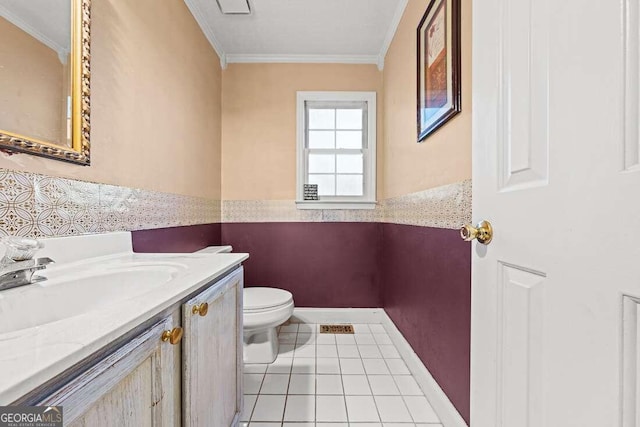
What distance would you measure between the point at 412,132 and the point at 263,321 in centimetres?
148

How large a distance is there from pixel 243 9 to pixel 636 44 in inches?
83.2

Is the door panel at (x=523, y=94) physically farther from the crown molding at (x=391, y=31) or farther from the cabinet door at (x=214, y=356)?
the crown molding at (x=391, y=31)

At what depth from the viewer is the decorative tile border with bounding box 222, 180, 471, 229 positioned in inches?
45.8

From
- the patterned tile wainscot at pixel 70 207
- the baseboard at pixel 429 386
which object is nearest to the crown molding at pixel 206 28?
the patterned tile wainscot at pixel 70 207

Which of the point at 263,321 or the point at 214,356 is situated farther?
the point at 263,321

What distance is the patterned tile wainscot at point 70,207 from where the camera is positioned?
0.76m

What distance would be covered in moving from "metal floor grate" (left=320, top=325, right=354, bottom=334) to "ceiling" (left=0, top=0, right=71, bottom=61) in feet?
7.19

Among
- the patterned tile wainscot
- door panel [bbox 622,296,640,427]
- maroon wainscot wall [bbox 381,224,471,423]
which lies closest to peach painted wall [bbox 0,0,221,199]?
the patterned tile wainscot

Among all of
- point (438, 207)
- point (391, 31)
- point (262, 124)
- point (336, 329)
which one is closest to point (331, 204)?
point (262, 124)

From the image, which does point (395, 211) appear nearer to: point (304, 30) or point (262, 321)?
point (262, 321)

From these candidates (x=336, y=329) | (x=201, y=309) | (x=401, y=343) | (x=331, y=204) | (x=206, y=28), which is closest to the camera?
(x=201, y=309)

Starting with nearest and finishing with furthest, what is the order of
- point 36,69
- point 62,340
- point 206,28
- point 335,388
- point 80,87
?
1. point 62,340
2. point 36,69
3. point 80,87
4. point 335,388
5. point 206,28

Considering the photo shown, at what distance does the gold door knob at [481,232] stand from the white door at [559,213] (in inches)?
0.6

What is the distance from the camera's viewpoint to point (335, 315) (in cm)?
242
